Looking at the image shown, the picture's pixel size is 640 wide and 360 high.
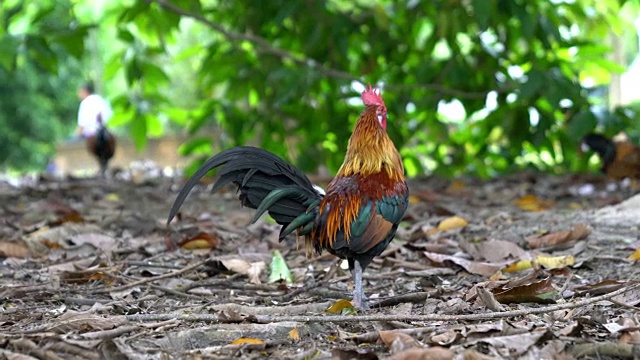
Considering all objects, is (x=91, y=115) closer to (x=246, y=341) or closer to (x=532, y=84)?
(x=532, y=84)

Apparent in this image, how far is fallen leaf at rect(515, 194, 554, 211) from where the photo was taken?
516 cm

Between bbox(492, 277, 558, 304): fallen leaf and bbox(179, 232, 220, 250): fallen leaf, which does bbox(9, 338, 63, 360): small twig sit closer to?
bbox(492, 277, 558, 304): fallen leaf

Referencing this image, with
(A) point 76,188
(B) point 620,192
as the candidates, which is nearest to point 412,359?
(B) point 620,192

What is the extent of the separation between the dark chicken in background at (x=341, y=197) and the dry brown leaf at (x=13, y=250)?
57.2 inches

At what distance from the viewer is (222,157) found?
277cm

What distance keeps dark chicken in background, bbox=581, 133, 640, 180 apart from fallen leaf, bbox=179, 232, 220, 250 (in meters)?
4.15

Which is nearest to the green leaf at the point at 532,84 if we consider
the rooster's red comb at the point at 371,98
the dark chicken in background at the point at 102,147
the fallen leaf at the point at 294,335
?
the rooster's red comb at the point at 371,98

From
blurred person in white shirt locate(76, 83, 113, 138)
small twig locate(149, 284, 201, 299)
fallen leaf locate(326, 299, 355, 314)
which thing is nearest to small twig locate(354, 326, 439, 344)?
fallen leaf locate(326, 299, 355, 314)

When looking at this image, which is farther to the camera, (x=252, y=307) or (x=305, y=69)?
(x=305, y=69)

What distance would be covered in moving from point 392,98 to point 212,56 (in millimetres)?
1593

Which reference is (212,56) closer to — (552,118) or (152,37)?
(152,37)

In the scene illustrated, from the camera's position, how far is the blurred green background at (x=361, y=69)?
5656 millimetres

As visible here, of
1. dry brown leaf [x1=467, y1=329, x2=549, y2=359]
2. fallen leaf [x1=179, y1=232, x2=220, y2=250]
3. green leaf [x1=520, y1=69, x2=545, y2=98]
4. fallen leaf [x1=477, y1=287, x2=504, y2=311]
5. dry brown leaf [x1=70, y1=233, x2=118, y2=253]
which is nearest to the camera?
dry brown leaf [x1=467, y1=329, x2=549, y2=359]

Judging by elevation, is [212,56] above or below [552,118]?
above
